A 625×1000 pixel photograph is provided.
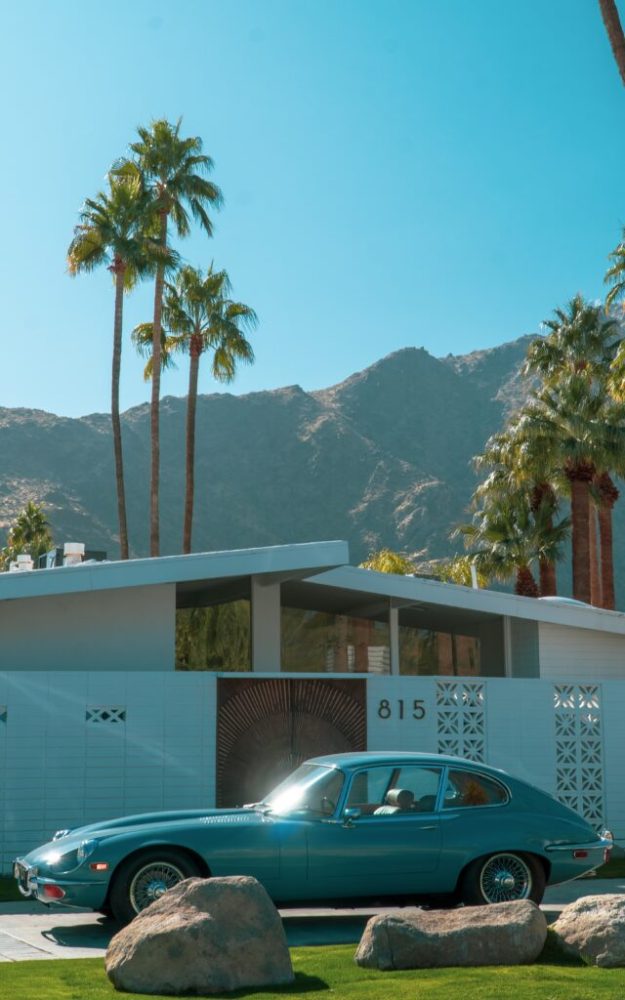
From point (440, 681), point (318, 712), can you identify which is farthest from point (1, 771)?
point (440, 681)

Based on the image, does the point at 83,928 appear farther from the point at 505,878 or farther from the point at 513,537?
the point at 513,537

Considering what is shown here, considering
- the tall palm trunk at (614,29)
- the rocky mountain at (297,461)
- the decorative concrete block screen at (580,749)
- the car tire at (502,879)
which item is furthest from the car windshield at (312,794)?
the rocky mountain at (297,461)

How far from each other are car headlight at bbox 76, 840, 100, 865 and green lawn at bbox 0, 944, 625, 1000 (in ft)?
4.01

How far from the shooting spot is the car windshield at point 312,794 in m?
9.66

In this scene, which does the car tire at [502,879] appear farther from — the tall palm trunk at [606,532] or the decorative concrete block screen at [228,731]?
the tall palm trunk at [606,532]

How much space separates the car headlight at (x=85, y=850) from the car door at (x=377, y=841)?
1634 millimetres

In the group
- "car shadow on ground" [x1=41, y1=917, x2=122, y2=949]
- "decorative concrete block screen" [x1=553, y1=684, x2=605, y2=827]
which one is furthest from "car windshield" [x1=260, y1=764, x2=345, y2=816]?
"decorative concrete block screen" [x1=553, y1=684, x2=605, y2=827]

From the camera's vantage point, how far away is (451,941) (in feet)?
24.6

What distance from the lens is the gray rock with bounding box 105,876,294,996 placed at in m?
6.90

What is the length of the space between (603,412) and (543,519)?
5443 mm

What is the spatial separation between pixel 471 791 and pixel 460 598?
7576 mm

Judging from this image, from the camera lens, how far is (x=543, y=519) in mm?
35375

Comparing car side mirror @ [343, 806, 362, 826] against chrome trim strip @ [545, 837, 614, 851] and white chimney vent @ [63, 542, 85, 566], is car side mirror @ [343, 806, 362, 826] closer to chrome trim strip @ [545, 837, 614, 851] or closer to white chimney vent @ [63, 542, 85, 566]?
chrome trim strip @ [545, 837, 614, 851]

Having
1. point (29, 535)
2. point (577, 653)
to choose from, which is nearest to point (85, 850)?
point (577, 653)
